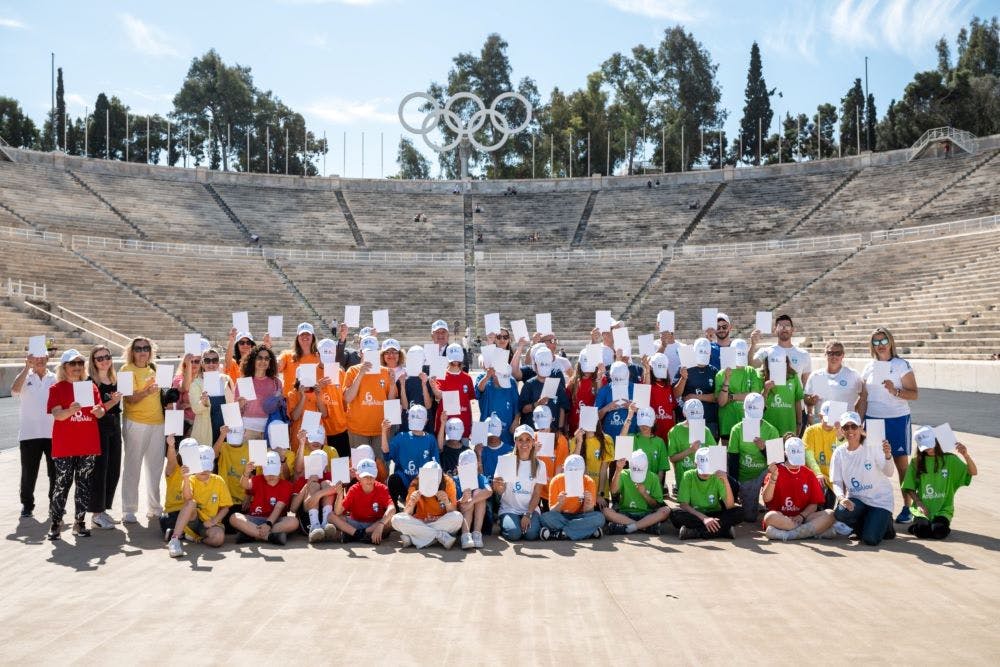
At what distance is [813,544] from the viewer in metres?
7.18

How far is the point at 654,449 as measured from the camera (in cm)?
812

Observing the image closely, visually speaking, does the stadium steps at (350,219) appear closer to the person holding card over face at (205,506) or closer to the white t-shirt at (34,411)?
the white t-shirt at (34,411)

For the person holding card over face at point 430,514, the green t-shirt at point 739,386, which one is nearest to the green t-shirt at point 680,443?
the green t-shirt at point 739,386

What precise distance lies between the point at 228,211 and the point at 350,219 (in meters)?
6.35

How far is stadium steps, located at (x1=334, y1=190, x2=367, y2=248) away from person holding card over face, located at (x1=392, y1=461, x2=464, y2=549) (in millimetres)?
35750

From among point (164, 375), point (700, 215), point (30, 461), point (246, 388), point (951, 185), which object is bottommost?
point (30, 461)

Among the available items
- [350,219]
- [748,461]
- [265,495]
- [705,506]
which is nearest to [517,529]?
[705,506]

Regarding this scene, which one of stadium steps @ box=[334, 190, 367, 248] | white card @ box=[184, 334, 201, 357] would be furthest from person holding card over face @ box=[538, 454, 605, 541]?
stadium steps @ box=[334, 190, 367, 248]

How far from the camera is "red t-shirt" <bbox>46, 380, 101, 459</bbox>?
755 centimetres

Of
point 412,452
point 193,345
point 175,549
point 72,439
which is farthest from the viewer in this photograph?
point 193,345

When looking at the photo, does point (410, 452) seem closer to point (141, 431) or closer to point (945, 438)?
point (141, 431)

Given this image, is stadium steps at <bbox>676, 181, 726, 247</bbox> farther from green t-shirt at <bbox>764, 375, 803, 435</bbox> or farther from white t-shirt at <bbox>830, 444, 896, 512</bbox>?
white t-shirt at <bbox>830, 444, 896, 512</bbox>

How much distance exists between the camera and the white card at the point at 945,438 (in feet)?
23.9

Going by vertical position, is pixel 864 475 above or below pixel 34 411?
below
